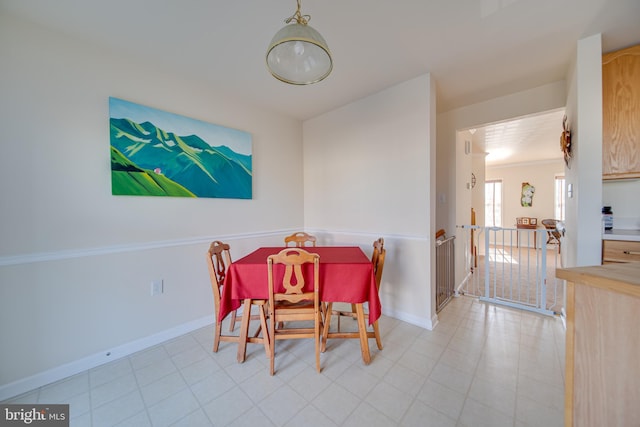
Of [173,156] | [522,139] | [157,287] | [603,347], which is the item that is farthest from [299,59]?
[522,139]

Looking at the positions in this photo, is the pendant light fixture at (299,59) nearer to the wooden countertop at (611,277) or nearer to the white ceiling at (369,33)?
the white ceiling at (369,33)

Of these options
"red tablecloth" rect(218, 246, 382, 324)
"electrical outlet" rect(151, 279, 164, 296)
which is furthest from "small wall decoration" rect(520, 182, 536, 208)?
"electrical outlet" rect(151, 279, 164, 296)

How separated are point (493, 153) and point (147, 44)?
269 inches

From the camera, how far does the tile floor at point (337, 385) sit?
4.30 ft

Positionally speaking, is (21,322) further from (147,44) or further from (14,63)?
(147,44)

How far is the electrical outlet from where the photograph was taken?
80.7 inches

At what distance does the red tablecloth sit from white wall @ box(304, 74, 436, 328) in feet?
2.81

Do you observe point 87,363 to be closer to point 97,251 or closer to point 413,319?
point 97,251

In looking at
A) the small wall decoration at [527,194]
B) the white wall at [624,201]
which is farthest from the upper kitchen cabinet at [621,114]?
the small wall decoration at [527,194]

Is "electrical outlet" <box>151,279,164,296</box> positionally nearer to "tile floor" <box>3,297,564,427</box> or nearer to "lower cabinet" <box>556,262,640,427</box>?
"tile floor" <box>3,297,564,427</box>

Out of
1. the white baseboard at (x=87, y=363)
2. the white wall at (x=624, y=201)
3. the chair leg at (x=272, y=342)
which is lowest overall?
the white baseboard at (x=87, y=363)

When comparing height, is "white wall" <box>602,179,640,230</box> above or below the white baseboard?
above

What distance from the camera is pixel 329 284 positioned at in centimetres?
174

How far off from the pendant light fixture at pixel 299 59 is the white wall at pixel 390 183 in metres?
1.29
